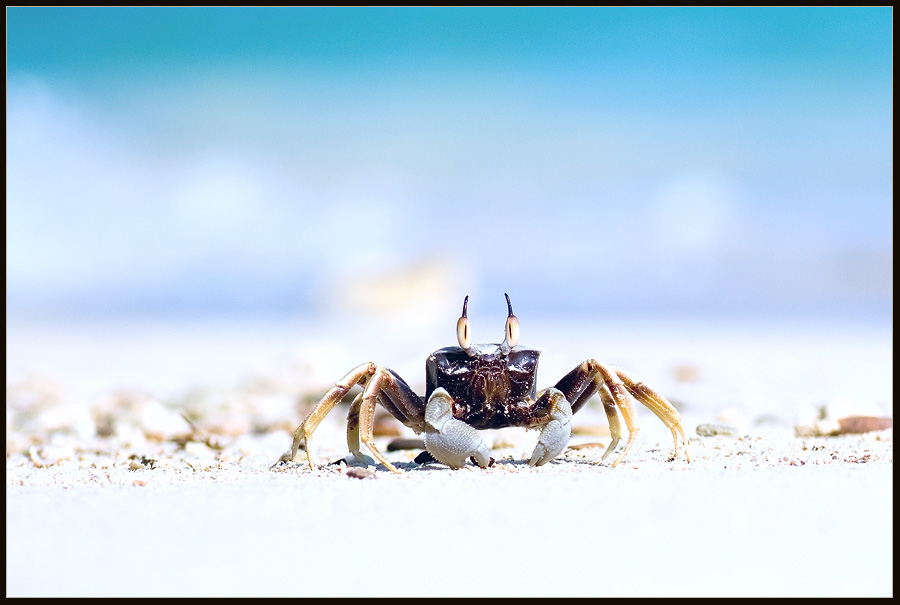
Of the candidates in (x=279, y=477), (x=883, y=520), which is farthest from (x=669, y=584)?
(x=279, y=477)

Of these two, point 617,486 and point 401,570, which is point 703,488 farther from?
point 401,570

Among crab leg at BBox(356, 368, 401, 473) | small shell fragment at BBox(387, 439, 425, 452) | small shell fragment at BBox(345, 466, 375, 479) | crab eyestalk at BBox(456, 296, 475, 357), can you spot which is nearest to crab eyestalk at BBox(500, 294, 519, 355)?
crab eyestalk at BBox(456, 296, 475, 357)

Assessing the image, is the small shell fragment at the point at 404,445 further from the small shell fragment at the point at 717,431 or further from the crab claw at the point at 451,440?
the small shell fragment at the point at 717,431

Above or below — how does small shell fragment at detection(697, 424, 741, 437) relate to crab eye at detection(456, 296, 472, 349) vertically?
below

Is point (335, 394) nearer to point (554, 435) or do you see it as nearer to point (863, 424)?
point (554, 435)

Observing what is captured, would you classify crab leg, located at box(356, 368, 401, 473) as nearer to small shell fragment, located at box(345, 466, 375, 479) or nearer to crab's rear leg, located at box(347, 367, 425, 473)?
crab's rear leg, located at box(347, 367, 425, 473)

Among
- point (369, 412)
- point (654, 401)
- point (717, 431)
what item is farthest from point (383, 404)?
point (717, 431)
